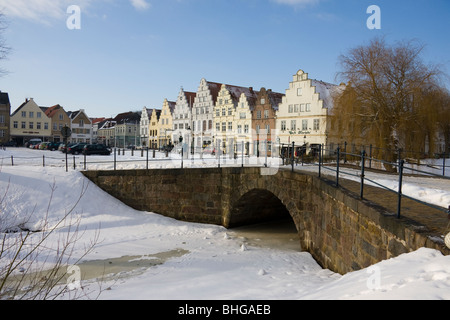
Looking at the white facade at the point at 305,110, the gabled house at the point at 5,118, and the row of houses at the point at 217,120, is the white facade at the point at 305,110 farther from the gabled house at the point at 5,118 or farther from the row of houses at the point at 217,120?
the gabled house at the point at 5,118

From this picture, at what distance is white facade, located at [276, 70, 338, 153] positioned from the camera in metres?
37.3

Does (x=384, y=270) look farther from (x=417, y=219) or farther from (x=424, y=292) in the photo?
(x=417, y=219)

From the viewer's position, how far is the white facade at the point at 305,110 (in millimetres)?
37344

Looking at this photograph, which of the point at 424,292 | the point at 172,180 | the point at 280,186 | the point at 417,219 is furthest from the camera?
the point at 172,180

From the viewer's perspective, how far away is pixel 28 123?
2505 inches

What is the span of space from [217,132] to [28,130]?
39420mm

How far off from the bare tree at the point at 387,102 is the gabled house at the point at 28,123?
2508 inches

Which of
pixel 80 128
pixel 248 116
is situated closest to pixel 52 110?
pixel 80 128

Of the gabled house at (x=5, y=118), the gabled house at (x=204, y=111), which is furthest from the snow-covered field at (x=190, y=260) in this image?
the gabled house at (x=5, y=118)

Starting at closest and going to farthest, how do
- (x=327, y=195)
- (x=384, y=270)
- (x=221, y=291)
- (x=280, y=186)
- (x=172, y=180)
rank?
1. (x=384, y=270)
2. (x=221, y=291)
3. (x=327, y=195)
4. (x=280, y=186)
5. (x=172, y=180)

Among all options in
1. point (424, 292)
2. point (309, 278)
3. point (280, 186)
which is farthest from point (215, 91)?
point (424, 292)

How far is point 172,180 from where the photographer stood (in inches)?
633

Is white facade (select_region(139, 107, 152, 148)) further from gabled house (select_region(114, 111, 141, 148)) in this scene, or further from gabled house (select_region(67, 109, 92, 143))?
gabled house (select_region(67, 109, 92, 143))

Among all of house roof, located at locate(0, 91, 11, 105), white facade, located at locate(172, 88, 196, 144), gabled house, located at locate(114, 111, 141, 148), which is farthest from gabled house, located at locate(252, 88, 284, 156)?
house roof, located at locate(0, 91, 11, 105)
